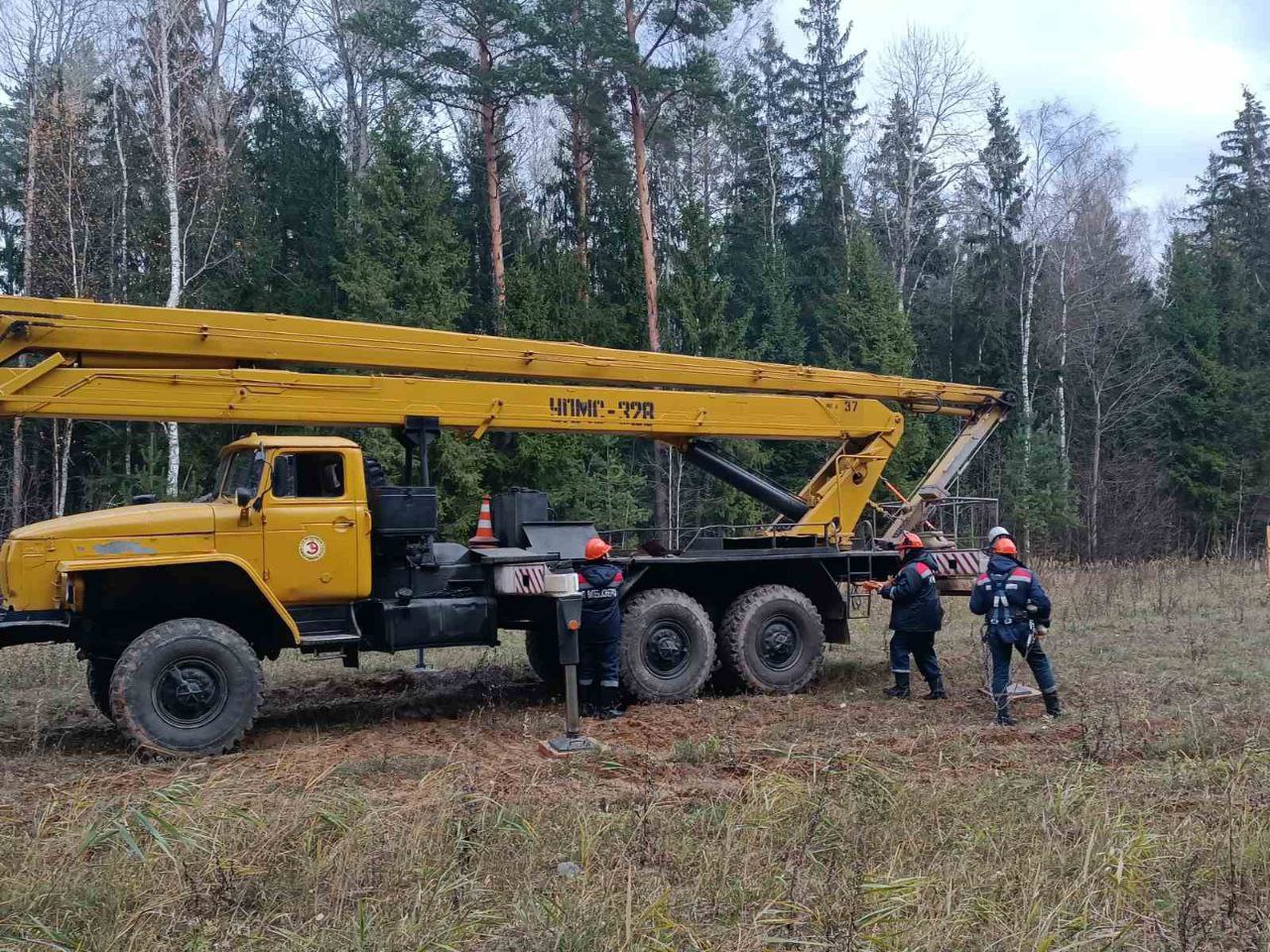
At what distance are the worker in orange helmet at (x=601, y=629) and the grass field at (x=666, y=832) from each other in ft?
1.05

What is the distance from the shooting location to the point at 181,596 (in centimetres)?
880

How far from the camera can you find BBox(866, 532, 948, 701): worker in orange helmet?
10.4 m

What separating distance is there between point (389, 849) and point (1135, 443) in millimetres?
38954

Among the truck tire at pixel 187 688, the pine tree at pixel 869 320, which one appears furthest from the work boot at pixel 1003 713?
the pine tree at pixel 869 320

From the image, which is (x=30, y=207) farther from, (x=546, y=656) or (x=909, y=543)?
(x=909, y=543)

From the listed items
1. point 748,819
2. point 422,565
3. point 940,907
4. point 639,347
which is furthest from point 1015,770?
point 639,347

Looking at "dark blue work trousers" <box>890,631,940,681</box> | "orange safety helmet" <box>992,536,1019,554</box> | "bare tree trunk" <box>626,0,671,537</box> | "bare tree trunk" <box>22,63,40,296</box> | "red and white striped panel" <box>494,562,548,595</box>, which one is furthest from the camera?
"bare tree trunk" <box>626,0,671,537</box>

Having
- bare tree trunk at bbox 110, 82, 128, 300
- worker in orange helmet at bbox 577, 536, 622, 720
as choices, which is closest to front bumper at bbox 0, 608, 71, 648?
worker in orange helmet at bbox 577, 536, 622, 720

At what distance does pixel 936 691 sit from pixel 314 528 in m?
5.88

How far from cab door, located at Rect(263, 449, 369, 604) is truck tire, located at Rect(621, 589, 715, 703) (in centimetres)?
255

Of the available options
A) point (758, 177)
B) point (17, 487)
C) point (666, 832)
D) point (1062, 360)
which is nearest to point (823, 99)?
point (758, 177)

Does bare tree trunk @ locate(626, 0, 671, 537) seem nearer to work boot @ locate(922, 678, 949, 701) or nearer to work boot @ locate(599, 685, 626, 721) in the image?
work boot @ locate(922, 678, 949, 701)

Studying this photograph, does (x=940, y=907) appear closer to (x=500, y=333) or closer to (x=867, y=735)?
(x=867, y=735)

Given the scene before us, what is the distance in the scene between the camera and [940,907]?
4.58m
